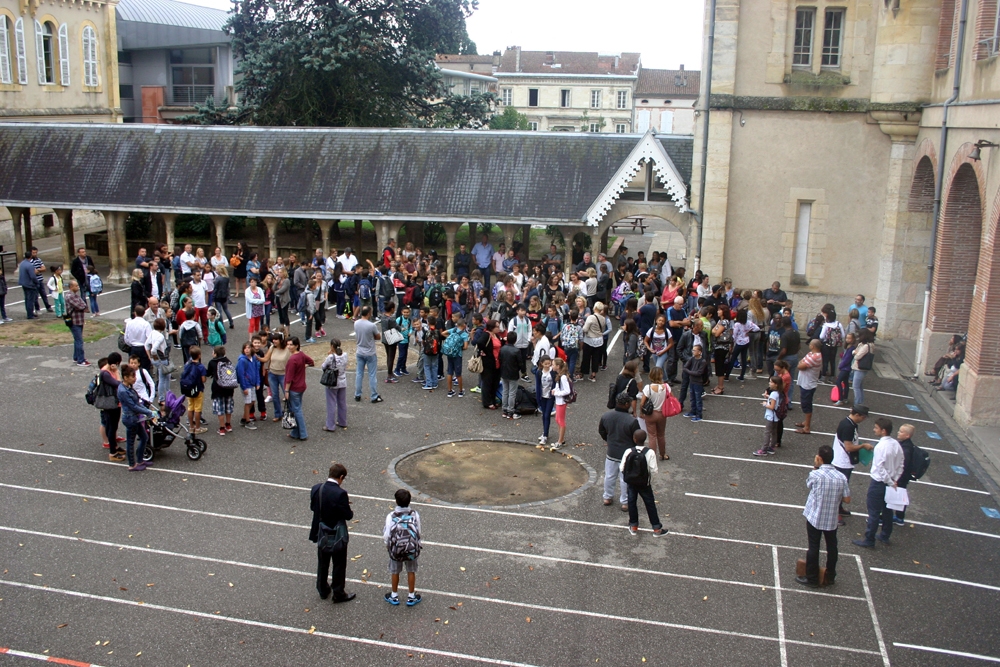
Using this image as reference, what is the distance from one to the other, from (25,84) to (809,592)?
36576mm

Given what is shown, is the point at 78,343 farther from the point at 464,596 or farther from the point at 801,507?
the point at 801,507

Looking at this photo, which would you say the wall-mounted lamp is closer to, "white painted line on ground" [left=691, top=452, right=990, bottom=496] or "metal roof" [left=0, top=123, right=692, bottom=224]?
"white painted line on ground" [left=691, top=452, right=990, bottom=496]

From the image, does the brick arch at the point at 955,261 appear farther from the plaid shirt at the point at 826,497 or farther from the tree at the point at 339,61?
the tree at the point at 339,61

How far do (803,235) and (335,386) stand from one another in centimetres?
1377

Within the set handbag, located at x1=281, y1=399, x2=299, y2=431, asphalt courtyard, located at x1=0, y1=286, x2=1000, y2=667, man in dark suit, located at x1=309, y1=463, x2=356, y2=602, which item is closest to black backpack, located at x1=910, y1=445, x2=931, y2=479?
asphalt courtyard, located at x1=0, y1=286, x2=1000, y2=667

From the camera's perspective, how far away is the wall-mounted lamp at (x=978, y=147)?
674 inches

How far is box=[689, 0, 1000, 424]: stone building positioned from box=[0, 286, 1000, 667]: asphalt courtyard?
8.63m

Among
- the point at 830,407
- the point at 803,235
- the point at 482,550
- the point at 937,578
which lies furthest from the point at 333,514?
the point at 803,235

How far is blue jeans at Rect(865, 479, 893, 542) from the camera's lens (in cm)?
1202

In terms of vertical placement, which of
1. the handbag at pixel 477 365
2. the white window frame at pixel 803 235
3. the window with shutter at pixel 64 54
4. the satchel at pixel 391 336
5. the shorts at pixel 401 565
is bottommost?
the shorts at pixel 401 565

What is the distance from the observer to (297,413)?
1551 centimetres

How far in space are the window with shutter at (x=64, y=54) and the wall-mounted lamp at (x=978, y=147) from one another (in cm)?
3509

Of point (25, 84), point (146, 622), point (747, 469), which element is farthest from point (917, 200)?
point (25, 84)

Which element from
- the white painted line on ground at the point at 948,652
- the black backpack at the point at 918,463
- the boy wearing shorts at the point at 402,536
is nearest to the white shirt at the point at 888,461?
the black backpack at the point at 918,463
